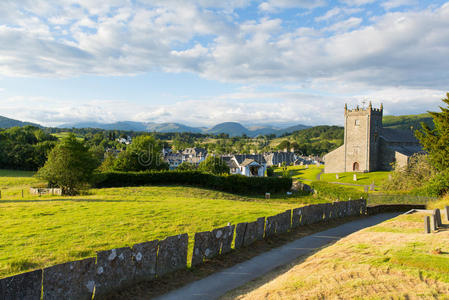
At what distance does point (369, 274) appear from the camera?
9312 mm

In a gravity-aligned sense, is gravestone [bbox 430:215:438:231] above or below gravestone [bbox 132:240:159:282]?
above

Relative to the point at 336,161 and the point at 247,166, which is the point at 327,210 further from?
the point at 247,166

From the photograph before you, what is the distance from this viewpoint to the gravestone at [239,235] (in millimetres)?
14203

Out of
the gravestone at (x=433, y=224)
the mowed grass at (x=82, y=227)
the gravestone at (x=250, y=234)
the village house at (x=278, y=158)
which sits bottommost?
the mowed grass at (x=82, y=227)

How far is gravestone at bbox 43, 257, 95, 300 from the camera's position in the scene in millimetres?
8180

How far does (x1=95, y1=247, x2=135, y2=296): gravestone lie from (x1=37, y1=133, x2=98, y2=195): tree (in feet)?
92.6

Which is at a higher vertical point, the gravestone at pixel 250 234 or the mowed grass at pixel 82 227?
the gravestone at pixel 250 234

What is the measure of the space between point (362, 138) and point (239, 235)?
223ft

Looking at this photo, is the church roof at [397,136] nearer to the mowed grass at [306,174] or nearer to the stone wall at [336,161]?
the stone wall at [336,161]

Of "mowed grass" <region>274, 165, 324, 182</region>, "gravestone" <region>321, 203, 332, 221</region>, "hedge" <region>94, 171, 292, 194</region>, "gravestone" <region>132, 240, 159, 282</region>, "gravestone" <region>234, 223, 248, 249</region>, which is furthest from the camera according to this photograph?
"mowed grass" <region>274, 165, 324, 182</region>

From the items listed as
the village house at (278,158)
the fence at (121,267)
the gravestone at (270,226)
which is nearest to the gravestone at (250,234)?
the fence at (121,267)

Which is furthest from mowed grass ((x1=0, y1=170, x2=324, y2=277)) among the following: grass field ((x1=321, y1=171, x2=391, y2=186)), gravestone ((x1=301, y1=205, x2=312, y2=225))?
grass field ((x1=321, y1=171, x2=391, y2=186))

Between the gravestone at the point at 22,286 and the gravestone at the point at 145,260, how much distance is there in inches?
112

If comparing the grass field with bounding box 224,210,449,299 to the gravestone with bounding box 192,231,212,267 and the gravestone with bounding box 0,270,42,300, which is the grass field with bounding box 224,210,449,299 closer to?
the gravestone with bounding box 192,231,212,267
